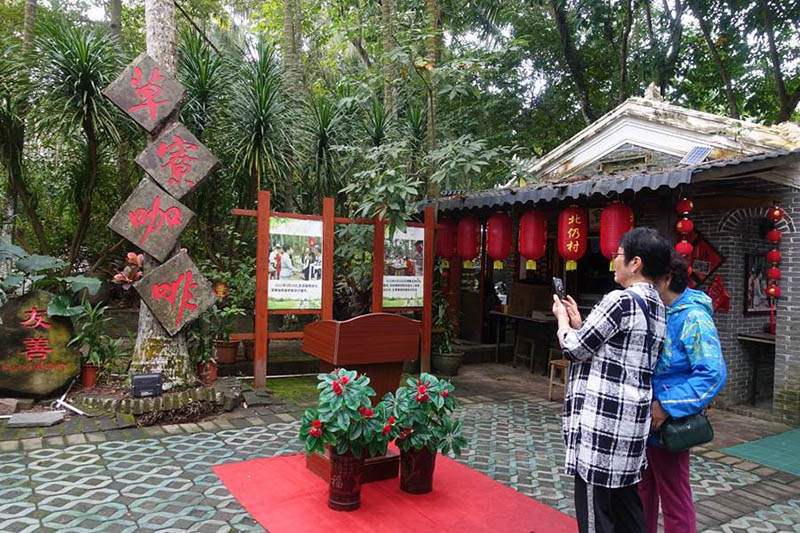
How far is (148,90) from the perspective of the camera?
5504mm

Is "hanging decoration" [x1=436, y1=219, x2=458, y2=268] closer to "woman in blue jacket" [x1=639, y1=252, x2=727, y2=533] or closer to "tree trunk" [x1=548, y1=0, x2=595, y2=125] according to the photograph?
"woman in blue jacket" [x1=639, y1=252, x2=727, y2=533]

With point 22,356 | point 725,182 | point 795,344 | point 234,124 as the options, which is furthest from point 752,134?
point 22,356

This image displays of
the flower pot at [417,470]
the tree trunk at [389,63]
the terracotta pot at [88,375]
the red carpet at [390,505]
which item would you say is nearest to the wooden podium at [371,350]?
the red carpet at [390,505]

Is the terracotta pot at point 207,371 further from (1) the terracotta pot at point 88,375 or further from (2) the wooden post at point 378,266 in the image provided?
(2) the wooden post at point 378,266

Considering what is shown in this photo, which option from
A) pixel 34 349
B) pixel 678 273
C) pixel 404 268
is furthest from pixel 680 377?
pixel 34 349

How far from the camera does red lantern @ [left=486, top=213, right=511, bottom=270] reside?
7.07 meters

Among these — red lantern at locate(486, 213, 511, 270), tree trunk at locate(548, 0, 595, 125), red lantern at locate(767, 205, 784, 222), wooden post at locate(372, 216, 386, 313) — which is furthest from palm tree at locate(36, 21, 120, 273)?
tree trunk at locate(548, 0, 595, 125)

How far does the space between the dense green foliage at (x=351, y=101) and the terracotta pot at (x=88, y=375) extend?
2.31 m

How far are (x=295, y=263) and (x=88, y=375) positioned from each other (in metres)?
2.40

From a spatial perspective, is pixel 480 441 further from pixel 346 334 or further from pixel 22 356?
pixel 22 356

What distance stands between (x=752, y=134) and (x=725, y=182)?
111 centimetres

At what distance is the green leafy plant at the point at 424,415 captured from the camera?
3516 mm

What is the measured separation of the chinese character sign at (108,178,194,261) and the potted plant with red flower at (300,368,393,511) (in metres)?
3.01

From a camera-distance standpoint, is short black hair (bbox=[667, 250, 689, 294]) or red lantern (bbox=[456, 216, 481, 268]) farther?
red lantern (bbox=[456, 216, 481, 268])
